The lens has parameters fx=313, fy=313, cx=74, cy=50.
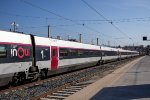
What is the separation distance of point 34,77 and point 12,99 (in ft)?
22.2

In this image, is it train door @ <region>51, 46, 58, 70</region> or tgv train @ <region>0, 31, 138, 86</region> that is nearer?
tgv train @ <region>0, 31, 138, 86</region>

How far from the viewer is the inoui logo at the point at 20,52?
16036 mm

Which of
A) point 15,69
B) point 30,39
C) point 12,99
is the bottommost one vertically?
point 12,99

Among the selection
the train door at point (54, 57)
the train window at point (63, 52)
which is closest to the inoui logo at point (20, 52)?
the train door at point (54, 57)

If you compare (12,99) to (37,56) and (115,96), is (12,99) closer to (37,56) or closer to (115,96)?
(115,96)

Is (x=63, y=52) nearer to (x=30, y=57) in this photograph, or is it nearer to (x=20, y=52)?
(x=30, y=57)

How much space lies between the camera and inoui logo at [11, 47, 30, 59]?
52.6ft

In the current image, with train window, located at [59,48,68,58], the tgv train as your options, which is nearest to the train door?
the tgv train

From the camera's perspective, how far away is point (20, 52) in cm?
1673

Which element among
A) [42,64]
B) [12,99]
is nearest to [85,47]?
[42,64]

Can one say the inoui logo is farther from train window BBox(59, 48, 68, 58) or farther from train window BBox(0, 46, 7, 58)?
train window BBox(59, 48, 68, 58)

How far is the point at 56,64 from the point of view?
23.3 metres

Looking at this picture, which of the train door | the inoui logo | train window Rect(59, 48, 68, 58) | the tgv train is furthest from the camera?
train window Rect(59, 48, 68, 58)

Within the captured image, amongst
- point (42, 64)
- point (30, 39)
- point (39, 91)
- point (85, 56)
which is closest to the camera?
point (39, 91)
